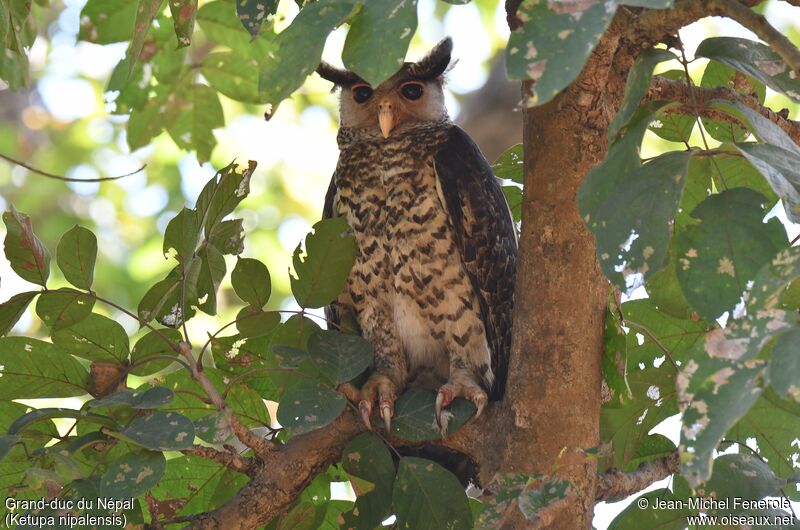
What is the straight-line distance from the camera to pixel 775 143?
157cm

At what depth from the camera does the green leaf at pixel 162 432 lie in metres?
1.74

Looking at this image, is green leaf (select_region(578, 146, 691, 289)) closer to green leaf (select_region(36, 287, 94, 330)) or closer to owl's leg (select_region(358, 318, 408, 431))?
green leaf (select_region(36, 287, 94, 330))

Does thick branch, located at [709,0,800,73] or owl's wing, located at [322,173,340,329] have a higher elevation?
owl's wing, located at [322,173,340,329]

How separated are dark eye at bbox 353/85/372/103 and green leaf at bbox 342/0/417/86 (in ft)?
7.19

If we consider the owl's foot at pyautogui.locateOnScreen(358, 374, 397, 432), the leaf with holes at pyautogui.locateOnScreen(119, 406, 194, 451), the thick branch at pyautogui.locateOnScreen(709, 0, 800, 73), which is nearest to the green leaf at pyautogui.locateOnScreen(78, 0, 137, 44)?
the owl's foot at pyautogui.locateOnScreen(358, 374, 397, 432)

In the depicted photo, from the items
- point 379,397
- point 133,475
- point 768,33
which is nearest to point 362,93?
point 379,397

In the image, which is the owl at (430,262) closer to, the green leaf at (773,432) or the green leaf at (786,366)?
the green leaf at (773,432)

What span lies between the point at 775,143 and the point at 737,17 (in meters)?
0.21

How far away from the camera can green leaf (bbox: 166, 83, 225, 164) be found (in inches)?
127

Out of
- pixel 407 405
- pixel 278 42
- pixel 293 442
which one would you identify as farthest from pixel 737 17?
pixel 293 442

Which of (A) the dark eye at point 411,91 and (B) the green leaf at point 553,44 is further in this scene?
(A) the dark eye at point 411,91

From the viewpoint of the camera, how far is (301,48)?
4.67ft

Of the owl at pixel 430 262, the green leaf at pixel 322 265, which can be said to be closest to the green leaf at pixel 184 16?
the green leaf at pixel 322 265

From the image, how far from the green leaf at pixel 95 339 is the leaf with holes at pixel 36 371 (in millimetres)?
47
